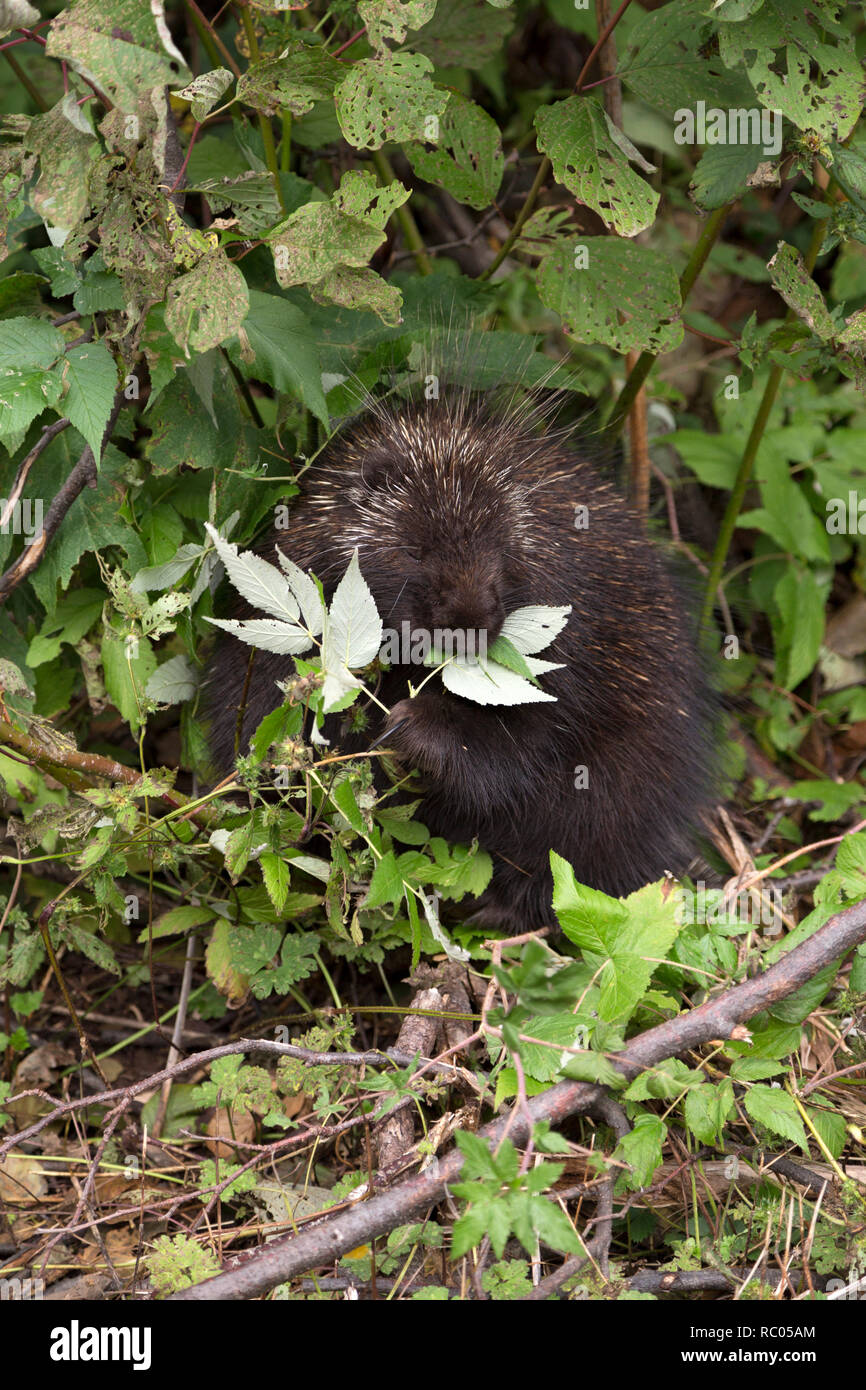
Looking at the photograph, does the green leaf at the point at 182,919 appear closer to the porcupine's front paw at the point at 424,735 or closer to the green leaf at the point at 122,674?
the green leaf at the point at 122,674

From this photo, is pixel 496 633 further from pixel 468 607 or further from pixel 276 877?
pixel 276 877

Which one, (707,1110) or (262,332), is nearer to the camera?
(707,1110)

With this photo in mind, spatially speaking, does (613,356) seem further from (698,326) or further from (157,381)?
(157,381)

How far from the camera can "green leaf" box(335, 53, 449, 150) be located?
267 cm

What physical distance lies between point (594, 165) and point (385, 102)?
62 centimetres

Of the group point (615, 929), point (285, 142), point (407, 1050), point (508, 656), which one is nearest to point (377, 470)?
point (508, 656)

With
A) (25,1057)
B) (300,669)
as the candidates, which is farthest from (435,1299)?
(25,1057)

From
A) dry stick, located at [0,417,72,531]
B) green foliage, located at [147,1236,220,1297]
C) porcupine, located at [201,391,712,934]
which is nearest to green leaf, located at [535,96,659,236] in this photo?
porcupine, located at [201,391,712,934]

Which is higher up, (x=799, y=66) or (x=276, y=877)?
(x=799, y=66)

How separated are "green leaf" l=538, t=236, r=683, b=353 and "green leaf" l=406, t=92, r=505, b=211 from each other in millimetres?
303

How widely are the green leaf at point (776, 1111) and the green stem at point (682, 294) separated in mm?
2120

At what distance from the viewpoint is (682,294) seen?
357cm

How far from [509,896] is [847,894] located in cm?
114
